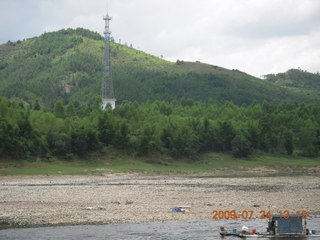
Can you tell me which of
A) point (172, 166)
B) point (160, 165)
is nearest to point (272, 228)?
point (160, 165)

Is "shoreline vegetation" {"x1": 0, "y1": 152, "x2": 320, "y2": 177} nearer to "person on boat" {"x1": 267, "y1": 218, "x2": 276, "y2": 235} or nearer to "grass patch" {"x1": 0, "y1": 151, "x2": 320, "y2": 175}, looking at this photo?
"grass patch" {"x1": 0, "y1": 151, "x2": 320, "y2": 175}

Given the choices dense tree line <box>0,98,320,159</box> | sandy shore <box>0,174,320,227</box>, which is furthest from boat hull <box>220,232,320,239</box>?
dense tree line <box>0,98,320,159</box>

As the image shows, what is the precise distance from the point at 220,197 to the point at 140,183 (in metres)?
23.0

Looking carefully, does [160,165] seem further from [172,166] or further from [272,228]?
[272,228]

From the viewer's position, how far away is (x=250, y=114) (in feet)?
580

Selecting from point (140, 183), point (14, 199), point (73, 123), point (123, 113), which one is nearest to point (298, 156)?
point (123, 113)

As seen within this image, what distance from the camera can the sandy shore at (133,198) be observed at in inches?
2062

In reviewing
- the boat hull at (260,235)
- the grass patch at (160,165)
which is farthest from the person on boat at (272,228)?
the grass patch at (160,165)

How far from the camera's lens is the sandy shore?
52.4 metres

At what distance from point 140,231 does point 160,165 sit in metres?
72.5

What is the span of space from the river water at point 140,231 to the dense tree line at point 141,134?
6102 centimetres

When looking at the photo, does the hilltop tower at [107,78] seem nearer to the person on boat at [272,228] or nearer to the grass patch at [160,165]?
the grass patch at [160,165]

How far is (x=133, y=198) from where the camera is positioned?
66625 millimetres

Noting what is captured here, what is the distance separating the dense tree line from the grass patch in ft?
8.37
